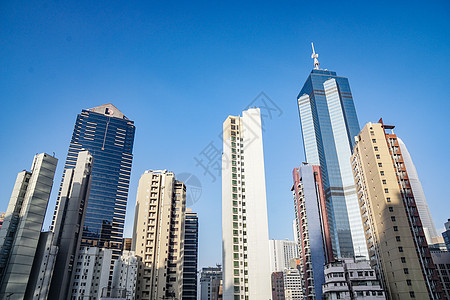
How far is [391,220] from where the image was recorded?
63.3 m

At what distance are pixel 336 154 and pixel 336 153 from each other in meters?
0.63

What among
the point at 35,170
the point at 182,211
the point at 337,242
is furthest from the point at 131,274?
the point at 337,242

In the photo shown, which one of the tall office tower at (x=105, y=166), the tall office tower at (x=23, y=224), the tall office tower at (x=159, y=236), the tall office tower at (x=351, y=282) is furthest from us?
the tall office tower at (x=105, y=166)

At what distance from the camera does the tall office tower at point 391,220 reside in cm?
5816

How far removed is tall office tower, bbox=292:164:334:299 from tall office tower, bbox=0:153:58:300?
71.0 metres

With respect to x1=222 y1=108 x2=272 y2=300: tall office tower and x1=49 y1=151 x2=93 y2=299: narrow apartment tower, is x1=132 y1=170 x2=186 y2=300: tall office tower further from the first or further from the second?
x1=222 y1=108 x2=272 y2=300: tall office tower

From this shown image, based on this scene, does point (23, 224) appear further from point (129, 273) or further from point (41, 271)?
point (129, 273)

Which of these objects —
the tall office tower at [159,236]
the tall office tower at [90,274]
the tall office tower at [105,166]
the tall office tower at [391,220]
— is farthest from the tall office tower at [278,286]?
the tall office tower at [391,220]

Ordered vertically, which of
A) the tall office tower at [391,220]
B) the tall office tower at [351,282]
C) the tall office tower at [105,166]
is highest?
the tall office tower at [105,166]

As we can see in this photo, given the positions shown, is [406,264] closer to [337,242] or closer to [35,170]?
[35,170]

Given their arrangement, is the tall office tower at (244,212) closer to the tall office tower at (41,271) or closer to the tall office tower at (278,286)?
the tall office tower at (41,271)

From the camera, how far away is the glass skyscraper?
6112 inches

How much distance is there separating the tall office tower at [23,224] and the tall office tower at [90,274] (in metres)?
25.8

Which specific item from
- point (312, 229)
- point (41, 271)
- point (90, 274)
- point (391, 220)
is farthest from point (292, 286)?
point (41, 271)
